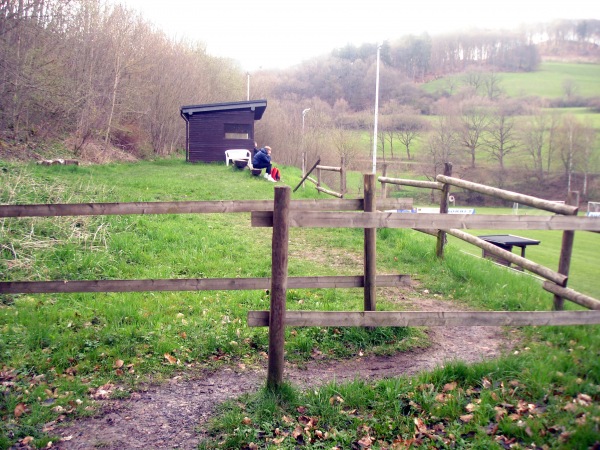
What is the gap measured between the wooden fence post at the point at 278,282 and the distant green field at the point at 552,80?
12.2 meters

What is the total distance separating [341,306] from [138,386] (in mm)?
2590

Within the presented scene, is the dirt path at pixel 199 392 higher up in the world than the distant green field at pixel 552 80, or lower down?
lower down

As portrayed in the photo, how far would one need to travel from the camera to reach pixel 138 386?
4.04 m

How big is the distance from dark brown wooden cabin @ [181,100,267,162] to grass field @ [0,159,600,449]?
2183cm

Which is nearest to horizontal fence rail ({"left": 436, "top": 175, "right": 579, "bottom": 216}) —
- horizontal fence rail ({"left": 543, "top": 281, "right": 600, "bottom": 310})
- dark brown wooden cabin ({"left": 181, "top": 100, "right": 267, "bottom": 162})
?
horizontal fence rail ({"left": 543, "top": 281, "right": 600, "bottom": 310})

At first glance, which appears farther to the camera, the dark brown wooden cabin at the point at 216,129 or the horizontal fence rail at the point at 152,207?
the dark brown wooden cabin at the point at 216,129

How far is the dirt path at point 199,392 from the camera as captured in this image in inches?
130

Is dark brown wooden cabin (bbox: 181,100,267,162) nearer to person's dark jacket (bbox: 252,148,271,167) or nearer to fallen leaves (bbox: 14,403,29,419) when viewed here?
person's dark jacket (bbox: 252,148,271,167)

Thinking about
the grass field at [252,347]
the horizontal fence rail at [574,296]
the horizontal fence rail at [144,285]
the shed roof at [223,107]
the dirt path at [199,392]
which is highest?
the shed roof at [223,107]

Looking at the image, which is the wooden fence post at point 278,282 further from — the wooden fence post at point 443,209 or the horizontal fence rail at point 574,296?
the wooden fence post at point 443,209

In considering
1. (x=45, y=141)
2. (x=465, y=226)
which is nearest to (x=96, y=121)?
(x=45, y=141)

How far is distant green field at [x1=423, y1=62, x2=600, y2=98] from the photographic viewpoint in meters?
14.0

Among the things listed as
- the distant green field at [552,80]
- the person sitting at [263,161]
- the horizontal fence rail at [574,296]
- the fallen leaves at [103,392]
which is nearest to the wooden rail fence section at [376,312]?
the horizontal fence rail at [574,296]

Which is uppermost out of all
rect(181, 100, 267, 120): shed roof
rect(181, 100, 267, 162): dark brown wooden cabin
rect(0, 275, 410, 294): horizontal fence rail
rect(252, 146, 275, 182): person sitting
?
rect(181, 100, 267, 120): shed roof
